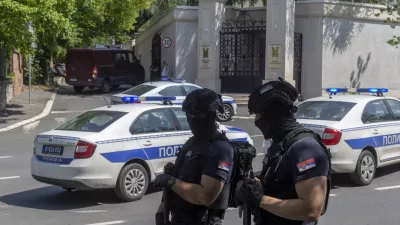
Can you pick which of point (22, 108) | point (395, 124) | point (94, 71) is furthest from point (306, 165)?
point (94, 71)

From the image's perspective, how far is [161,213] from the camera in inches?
156

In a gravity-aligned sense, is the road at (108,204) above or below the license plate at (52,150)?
below

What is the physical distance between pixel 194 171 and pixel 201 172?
1.8 inches

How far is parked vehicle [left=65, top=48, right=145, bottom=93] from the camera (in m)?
30.9

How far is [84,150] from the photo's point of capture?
27.8 feet

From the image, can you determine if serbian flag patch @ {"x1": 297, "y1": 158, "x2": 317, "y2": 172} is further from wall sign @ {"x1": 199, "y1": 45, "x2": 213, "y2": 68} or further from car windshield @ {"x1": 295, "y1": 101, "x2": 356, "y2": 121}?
wall sign @ {"x1": 199, "y1": 45, "x2": 213, "y2": 68}

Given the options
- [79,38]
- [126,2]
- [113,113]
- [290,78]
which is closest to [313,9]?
[290,78]

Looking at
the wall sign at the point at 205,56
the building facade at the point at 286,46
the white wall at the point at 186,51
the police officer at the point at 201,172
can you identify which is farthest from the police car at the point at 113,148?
the white wall at the point at 186,51

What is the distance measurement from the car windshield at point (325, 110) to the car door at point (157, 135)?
7.75ft

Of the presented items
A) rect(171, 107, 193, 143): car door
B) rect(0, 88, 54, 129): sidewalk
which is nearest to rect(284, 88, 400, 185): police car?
rect(171, 107, 193, 143): car door

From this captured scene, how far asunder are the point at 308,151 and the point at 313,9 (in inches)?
929

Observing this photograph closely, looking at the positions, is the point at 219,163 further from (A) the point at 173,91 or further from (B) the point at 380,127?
(A) the point at 173,91

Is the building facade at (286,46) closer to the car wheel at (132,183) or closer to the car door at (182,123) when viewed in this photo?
the car door at (182,123)

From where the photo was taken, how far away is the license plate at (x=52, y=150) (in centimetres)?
865
